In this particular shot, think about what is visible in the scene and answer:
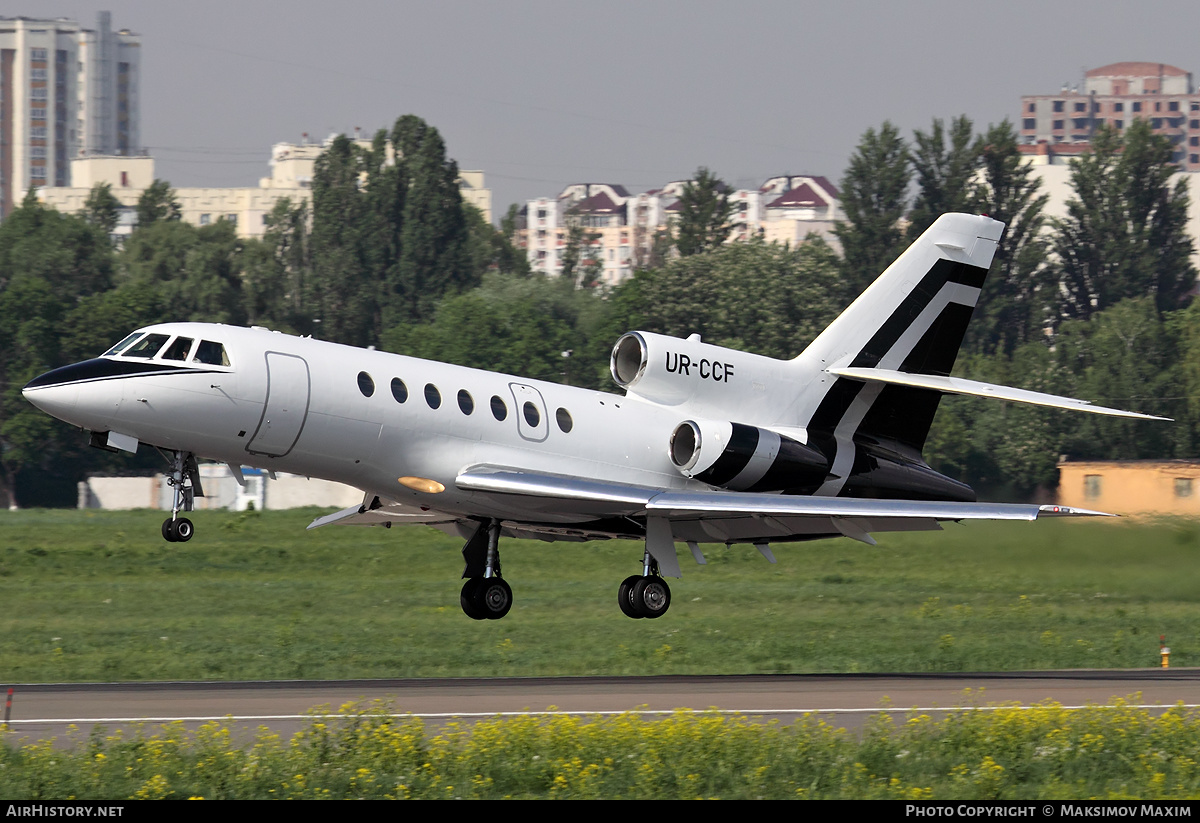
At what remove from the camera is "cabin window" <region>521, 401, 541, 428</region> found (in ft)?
71.2

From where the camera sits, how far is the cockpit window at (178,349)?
19203 millimetres

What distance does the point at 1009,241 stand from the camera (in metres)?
98.4

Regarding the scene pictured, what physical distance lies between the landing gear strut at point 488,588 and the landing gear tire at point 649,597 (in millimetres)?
1882

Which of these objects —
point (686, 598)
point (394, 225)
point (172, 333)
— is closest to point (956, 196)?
point (394, 225)

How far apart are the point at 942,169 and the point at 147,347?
3425 inches

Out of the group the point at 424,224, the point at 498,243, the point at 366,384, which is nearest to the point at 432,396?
the point at 366,384

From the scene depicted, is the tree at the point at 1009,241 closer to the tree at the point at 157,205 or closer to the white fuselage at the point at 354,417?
the tree at the point at 157,205

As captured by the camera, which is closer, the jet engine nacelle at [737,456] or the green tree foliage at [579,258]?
the jet engine nacelle at [737,456]

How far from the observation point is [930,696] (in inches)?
763

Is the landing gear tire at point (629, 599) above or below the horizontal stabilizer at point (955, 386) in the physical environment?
below

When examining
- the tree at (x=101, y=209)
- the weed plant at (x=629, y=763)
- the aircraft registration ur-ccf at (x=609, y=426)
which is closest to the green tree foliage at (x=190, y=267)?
the tree at (x=101, y=209)

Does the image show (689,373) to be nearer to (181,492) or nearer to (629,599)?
(629,599)

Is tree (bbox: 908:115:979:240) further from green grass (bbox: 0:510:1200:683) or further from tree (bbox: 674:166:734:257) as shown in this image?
green grass (bbox: 0:510:1200:683)

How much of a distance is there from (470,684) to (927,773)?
8.50 meters
